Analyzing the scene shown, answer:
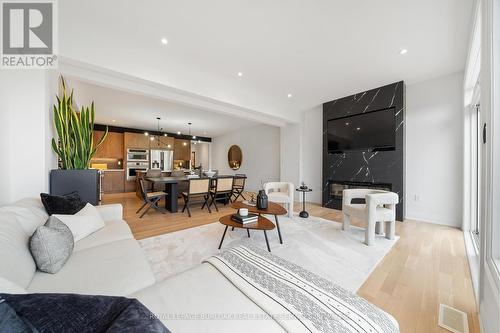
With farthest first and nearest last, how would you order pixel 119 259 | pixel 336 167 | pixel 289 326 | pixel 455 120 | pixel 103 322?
1. pixel 336 167
2. pixel 455 120
3. pixel 119 259
4. pixel 289 326
5. pixel 103 322

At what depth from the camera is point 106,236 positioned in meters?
1.70

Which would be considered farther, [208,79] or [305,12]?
[208,79]

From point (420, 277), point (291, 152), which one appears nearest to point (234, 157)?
point (291, 152)

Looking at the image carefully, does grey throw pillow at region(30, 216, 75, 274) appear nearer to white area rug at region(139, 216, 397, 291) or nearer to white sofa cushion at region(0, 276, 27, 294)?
white sofa cushion at region(0, 276, 27, 294)

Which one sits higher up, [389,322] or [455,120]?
[455,120]

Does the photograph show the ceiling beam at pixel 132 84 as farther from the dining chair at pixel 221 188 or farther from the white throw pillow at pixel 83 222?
the white throw pillow at pixel 83 222

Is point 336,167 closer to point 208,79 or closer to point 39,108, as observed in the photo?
point 208,79

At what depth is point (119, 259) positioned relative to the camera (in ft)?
4.32

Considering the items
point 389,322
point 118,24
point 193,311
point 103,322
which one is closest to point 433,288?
point 389,322

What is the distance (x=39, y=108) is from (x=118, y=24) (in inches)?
50.7

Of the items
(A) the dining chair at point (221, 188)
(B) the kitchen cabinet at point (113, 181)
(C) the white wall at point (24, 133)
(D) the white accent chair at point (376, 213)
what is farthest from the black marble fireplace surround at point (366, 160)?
(B) the kitchen cabinet at point (113, 181)

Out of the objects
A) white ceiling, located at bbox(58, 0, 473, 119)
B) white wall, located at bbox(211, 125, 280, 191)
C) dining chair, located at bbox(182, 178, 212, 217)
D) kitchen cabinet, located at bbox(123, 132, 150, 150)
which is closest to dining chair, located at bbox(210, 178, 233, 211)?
dining chair, located at bbox(182, 178, 212, 217)

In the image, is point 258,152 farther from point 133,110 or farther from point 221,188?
point 133,110

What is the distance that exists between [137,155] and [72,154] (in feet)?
16.7
